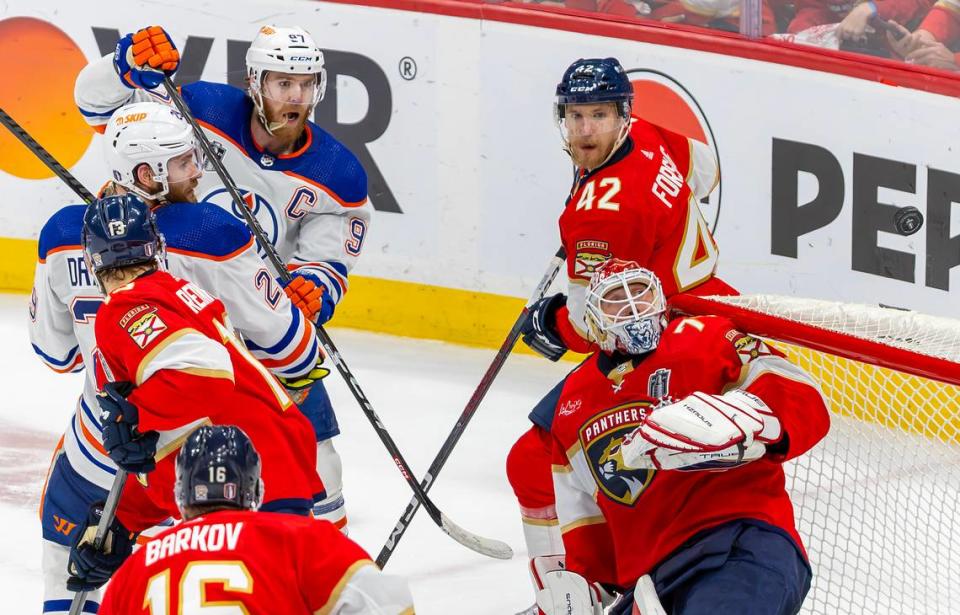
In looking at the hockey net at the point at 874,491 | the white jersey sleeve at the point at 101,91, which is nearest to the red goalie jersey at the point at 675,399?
the hockey net at the point at 874,491

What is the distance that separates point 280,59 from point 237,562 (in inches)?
80.8

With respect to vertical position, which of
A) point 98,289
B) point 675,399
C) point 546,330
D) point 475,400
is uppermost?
point 98,289

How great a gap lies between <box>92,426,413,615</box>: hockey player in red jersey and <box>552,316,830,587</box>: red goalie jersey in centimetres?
66

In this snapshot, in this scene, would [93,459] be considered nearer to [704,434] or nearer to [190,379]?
[190,379]

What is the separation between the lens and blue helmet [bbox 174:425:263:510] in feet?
7.02

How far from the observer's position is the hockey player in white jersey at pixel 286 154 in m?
3.86

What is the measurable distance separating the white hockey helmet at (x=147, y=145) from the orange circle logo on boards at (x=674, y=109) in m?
2.16

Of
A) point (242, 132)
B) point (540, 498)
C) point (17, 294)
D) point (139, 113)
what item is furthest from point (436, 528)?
point (17, 294)

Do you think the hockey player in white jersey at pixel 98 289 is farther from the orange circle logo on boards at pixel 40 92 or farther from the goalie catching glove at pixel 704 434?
the orange circle logo on boards at pixel 40 92

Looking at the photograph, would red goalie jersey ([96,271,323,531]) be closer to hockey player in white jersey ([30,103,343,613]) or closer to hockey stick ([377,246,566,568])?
hockey player in white jersey ([30,103,343,613])

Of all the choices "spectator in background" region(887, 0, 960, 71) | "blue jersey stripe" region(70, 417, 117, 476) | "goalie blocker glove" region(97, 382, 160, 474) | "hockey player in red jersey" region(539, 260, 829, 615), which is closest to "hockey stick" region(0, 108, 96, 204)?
"blue jersey stripe" region(70, 417, 117, 476)

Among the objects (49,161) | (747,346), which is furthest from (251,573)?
(49,161)

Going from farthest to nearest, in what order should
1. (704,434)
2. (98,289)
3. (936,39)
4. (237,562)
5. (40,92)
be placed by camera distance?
(40,92)
(936,39)
(98,289)
(704,434)
(237,562)

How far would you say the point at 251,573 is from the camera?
2.05 metres
